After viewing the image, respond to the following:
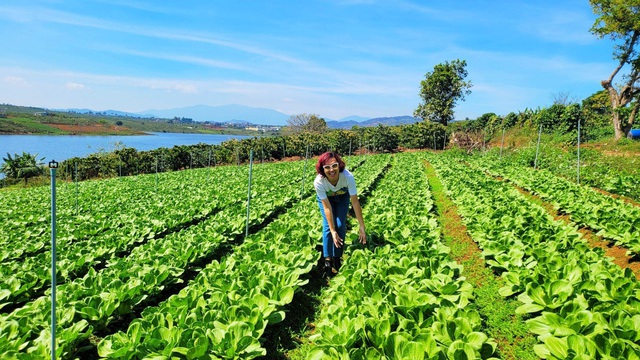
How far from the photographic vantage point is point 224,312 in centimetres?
340

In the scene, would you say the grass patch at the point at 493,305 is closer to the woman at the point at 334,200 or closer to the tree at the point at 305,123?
the woman at the point at 334,200

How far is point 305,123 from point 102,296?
62916mm

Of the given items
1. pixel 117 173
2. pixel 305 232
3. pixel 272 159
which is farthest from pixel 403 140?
pixel 305 232

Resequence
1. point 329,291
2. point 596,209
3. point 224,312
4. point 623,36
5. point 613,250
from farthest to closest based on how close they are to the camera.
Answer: point 623,36
point 596,209
point 613,250
point 329,291
point 224,312

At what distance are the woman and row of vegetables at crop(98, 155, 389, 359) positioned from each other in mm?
345

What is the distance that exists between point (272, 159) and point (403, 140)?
52.1 ft

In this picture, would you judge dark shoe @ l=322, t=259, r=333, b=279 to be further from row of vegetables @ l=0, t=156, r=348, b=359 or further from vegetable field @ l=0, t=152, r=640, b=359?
row of vegetables @ l=0, t=156, r=348, b=359

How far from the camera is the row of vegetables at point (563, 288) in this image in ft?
8.77

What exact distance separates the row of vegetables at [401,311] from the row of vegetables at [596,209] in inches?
116

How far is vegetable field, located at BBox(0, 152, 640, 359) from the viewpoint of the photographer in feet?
9.52

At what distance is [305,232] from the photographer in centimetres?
616

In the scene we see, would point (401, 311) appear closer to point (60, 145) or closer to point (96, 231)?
point (96, 231)

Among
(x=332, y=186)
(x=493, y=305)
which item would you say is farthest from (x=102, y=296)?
(x=493, y=305)

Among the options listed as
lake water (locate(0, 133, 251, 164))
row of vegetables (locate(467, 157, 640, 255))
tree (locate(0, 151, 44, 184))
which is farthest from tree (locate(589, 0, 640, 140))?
tree (locate(0, 151, 44, 184))
